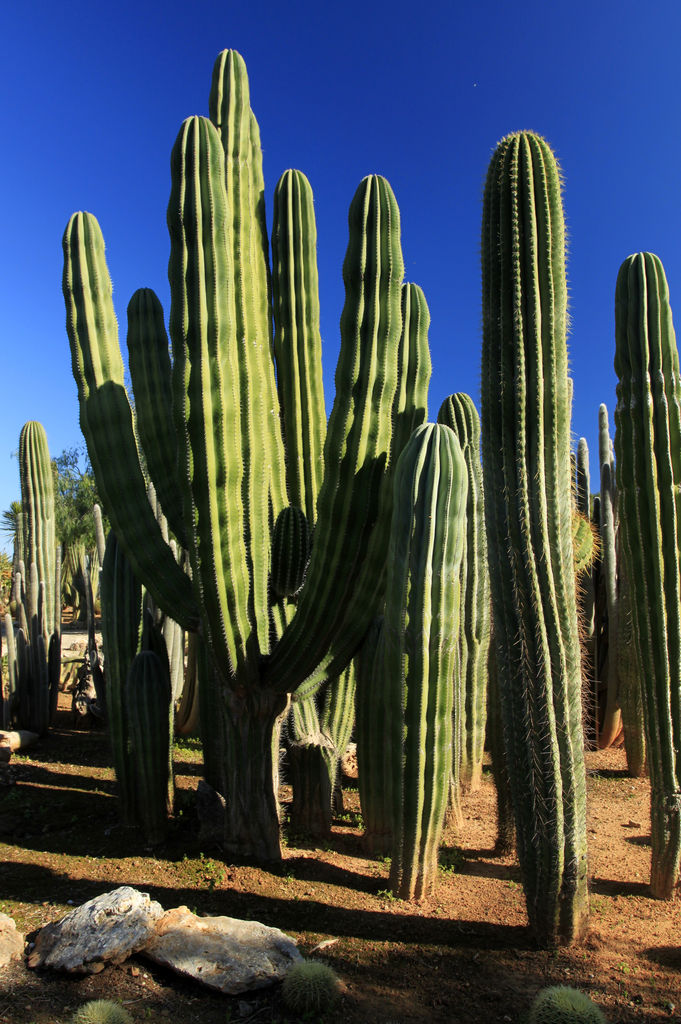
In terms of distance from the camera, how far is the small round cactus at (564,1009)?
271cm

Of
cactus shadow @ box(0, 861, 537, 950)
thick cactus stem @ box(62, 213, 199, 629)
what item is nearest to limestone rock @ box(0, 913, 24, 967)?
cactus shadow @ box(0, 861, 537, 950)

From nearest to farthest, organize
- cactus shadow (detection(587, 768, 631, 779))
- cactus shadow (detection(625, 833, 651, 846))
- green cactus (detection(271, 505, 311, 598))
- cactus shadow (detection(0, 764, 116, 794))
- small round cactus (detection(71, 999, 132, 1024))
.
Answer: small round cactus (detection(71, 999, 132, 1024))
green cactus (detection(271, 505, 311, 598))
cactus shadow (detection(625, 833, 651, 846))
cactus shadow (detection(0, 764, 116, 794))
cactus shadow (detection(587, 768, 631, 779))

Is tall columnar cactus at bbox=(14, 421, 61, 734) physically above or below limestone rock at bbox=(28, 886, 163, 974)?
above

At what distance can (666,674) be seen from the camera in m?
4.03

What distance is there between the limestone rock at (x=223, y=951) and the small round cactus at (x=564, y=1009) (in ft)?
3.48

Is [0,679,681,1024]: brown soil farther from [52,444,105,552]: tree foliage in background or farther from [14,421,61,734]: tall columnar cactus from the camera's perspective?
[52,444,105,552]: tree foliage in background

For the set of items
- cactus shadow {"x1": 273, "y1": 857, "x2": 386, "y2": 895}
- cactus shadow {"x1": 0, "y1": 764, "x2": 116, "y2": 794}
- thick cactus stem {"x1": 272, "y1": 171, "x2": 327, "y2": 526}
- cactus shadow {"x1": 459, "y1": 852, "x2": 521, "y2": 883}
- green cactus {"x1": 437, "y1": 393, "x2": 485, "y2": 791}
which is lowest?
cactus shadow {"x1": 459, "y1": 852, "x2": 521, "y2": 883}

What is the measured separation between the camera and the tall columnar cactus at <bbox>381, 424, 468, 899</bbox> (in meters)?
3.75

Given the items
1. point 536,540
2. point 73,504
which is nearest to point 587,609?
point 536,540

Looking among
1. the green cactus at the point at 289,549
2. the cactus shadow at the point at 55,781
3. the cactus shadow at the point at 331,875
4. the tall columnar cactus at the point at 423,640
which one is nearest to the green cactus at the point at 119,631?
the cactus shadow at the point at 55,781

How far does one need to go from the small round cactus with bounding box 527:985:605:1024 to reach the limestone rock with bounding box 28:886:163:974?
174 centimetres

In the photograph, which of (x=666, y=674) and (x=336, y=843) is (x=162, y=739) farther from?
(x=666, y=674)

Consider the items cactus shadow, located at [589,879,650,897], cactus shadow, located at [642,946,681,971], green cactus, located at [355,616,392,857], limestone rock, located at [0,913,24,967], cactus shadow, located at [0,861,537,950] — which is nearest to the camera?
limestone rock, located at [0,913,24,967]

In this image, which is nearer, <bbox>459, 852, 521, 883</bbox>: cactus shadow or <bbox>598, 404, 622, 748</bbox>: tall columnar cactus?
<bbox>459, 852, 521, 883</bbox>: cactus shadow
